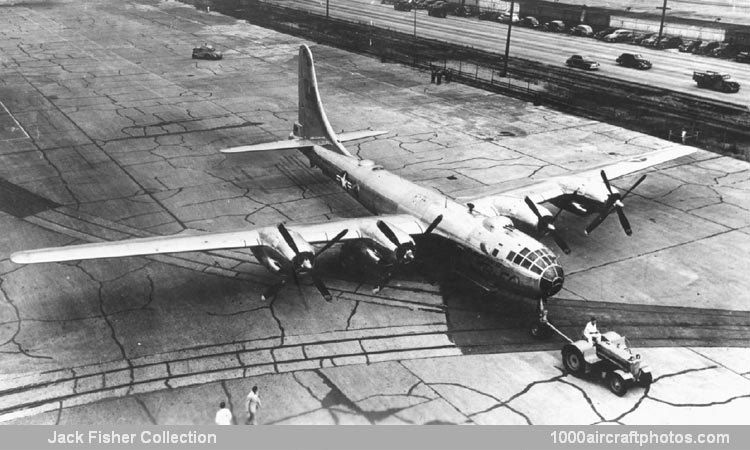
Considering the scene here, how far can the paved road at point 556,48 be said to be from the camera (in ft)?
203

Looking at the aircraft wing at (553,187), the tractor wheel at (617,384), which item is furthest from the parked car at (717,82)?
the tractor wheel at (617,384)

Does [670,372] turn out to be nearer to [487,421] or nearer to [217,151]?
[487,421]

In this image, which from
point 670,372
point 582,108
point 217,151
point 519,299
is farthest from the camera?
point 582,108

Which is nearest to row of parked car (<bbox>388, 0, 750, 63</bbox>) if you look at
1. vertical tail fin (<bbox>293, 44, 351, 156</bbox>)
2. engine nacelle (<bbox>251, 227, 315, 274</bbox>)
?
vertical tail fin (<bbox>293, 44, 351, 156</bbox>)

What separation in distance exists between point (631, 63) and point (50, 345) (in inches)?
2481

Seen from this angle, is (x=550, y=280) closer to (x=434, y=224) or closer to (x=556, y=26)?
(x=434, y=224)

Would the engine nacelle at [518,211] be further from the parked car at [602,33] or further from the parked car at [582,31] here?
the parked car at [582,31]

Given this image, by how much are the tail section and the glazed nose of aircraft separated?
14.6 meters

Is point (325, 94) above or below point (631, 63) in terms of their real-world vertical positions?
below

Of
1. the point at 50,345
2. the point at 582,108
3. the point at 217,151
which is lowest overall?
the point at 50,345

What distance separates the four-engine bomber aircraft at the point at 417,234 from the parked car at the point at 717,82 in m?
35.4

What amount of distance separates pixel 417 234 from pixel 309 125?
12.6 metres

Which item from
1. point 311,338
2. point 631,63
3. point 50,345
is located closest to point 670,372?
point 311,338

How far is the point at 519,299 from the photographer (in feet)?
80.5
